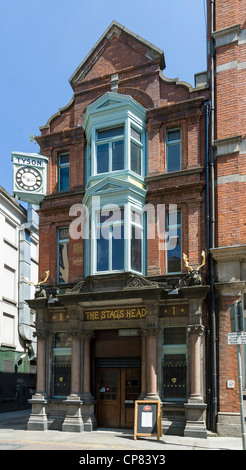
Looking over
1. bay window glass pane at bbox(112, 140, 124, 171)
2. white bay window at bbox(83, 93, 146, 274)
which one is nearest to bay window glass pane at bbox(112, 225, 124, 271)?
white bay window at bbox(83, 93, 146, 274)

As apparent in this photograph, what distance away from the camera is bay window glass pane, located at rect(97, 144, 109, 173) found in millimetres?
18734

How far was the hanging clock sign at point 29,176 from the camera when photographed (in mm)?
19906

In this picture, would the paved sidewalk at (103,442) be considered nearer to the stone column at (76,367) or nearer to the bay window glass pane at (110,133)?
the stone column at (76,367)

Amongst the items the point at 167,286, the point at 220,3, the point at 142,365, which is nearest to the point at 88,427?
the point at 142,365

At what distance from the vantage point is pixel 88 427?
17.2 metres

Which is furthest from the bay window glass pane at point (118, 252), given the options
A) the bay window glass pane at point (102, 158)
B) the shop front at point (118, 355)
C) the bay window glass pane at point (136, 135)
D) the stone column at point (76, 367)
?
the bay window glass pane at point (136, 135)

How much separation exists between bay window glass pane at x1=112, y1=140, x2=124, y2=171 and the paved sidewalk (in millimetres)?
9230

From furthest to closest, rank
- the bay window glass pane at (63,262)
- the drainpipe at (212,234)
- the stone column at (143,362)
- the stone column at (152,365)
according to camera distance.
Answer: the bay window glass pane at (63,262), the stone column at (143,362), the stone column at (152,365), the drainpipe at (212,234)

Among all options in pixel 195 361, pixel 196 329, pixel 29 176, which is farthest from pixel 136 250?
pixel 29 176

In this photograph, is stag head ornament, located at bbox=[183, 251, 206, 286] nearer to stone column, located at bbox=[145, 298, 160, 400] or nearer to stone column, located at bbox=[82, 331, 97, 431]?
stone column, located at bbox=[145, 298, 160, 400]

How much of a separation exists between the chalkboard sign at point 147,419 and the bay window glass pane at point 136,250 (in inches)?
179

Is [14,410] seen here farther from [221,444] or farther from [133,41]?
[133,41]

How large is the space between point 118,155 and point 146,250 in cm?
368

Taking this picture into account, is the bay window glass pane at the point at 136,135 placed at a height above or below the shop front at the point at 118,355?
above
